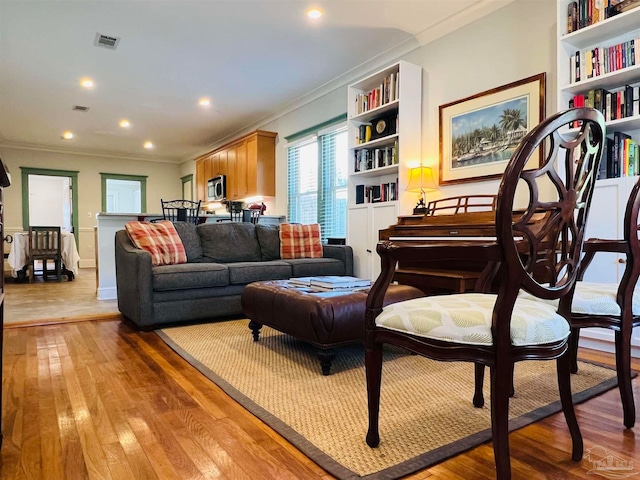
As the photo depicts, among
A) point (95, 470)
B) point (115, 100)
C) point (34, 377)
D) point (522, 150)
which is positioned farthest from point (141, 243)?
point (115, 100)

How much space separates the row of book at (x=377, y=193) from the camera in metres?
3.97

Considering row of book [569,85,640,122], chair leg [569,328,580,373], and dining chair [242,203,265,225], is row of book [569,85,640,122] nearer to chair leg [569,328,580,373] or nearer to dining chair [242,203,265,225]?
chair leg [569,328,580,373]

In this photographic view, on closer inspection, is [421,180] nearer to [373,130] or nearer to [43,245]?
[373,130]

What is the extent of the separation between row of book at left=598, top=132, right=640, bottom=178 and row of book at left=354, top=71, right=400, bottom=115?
187 cm

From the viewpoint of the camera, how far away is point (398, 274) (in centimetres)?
344

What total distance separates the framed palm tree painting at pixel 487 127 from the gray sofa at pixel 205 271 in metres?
1.36

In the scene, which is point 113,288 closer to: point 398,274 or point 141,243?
point 141,243

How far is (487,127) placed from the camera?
3.42m

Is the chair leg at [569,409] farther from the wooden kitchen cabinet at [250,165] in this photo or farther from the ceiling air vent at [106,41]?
the wooden kitchen cabinet at [250,165]

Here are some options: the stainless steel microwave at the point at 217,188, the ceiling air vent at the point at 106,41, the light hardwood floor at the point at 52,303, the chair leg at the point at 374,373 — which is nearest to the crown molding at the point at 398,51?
the stainless steel microwave at the point at 217,188

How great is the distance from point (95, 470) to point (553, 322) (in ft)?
4.52

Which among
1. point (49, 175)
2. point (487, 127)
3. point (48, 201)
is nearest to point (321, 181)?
point (487, 127)

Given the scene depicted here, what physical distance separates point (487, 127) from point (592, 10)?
1.04 m

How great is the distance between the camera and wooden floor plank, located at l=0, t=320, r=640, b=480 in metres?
1.21
